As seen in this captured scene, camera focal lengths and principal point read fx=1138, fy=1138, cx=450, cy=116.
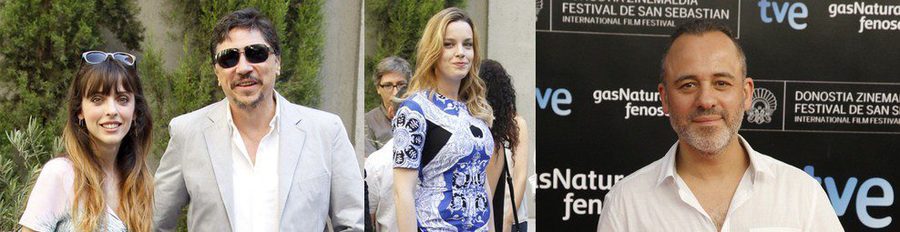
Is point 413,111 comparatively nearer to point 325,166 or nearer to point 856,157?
point 325,166

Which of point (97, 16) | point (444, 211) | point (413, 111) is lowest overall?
point (444, 211)

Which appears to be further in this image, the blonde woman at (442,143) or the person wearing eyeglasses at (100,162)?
the blonde woman at (442,143)

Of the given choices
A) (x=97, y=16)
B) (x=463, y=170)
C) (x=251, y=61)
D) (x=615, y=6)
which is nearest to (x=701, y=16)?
(x=615, y=6)

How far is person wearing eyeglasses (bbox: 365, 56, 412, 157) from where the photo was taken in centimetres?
653

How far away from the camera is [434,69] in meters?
4.65

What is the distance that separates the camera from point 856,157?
7496 mm

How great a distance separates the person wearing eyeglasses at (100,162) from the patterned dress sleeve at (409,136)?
107cm

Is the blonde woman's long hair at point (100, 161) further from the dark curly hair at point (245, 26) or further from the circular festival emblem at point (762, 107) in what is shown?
the circular festival emblem at point (762, 107)

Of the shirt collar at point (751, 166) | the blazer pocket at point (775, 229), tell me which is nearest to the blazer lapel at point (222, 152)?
the shirt collar at point (751, 166)

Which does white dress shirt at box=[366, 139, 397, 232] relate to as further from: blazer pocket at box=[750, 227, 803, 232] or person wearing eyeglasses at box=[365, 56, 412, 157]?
blazer pocket at box=[750, 227, 803, 232]

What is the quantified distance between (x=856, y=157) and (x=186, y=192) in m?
5.19

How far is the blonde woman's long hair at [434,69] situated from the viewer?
4.61 m

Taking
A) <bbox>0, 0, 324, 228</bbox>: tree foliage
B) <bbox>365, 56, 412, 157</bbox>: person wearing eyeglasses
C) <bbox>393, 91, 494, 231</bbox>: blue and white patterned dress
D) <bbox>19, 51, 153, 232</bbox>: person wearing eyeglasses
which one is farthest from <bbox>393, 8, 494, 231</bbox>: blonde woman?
<bbox>365, 56, 412, 157</bbox>: person wearing eyeglasses

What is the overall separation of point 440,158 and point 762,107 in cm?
362
